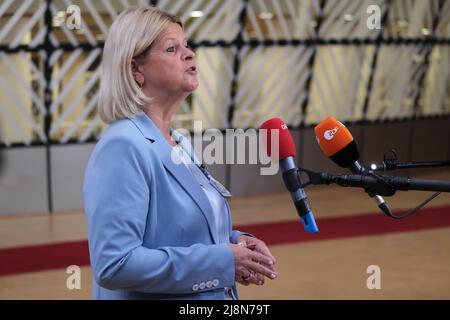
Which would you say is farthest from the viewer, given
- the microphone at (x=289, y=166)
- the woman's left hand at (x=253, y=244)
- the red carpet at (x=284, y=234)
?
the red carpet at (x=284, y=234)

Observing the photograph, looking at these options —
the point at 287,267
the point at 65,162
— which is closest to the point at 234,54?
the point at 65,162

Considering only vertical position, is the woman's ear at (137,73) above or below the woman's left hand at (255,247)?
above

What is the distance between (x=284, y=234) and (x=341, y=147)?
17.6 ft

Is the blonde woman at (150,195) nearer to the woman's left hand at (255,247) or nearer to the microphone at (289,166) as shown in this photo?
the woman's left hand at (255,247)

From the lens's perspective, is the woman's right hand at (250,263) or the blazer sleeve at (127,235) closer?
the blazer sleeve at (127,235)

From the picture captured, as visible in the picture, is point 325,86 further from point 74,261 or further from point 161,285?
point 161,285

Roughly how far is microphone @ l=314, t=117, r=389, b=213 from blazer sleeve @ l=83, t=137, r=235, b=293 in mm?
397

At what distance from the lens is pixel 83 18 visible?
7.53 m

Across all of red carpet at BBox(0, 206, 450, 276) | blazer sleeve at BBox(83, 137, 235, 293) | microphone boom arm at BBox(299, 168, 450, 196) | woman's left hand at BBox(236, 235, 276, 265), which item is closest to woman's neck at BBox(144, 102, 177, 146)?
blazer sleeve at BBox(83, 137, 235, 293)

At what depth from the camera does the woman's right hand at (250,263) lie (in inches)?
70.7

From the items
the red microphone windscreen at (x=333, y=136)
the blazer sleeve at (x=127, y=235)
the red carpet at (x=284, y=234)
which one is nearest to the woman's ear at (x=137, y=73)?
the blazer sleeve at (x=127, y=235)

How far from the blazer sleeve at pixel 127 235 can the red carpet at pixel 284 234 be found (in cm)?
429

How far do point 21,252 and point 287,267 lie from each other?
233 centimetres

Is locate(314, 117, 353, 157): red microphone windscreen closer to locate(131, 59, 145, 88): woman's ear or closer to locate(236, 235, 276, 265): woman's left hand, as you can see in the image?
locate(236, 235, 276, 265): woman's left hand
